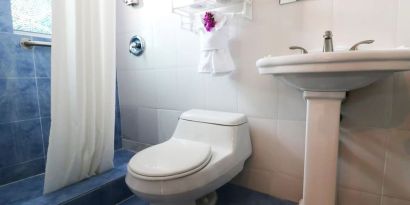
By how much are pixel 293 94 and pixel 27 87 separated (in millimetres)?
1568

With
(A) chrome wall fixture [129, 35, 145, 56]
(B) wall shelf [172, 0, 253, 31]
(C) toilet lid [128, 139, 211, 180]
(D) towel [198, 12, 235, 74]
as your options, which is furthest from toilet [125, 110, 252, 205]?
(A) chrome wall fixture [129, 35, 145, 56]

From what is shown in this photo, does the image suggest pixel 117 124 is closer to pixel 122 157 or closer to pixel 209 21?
pixel 122 157

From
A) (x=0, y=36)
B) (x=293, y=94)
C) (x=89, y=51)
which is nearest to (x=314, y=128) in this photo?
(x=293, y=94)

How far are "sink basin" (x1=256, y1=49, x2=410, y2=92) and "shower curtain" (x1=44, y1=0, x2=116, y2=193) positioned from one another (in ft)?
3.27

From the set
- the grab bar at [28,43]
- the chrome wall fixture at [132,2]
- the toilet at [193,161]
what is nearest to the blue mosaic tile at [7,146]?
the grab bar at [28,43]

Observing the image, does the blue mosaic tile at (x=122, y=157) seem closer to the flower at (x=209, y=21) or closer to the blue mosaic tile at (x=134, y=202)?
the blue mosaic tile at (x=134, y=202)

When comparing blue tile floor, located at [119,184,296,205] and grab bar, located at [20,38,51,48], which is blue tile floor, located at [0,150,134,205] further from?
grab bar, located at [20,38,51,48]

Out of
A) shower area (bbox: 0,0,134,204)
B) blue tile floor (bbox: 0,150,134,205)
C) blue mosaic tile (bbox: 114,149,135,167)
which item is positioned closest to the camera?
blue tile floor (bbox: 0,150,134,205)

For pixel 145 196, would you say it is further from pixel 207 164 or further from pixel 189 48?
pixel 189 48

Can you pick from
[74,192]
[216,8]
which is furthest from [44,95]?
[216,8]

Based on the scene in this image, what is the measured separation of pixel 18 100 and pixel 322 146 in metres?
1.68

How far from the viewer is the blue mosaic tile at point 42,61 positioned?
4.88 feet

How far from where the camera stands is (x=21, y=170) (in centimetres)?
146

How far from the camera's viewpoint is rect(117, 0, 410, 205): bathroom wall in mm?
972
